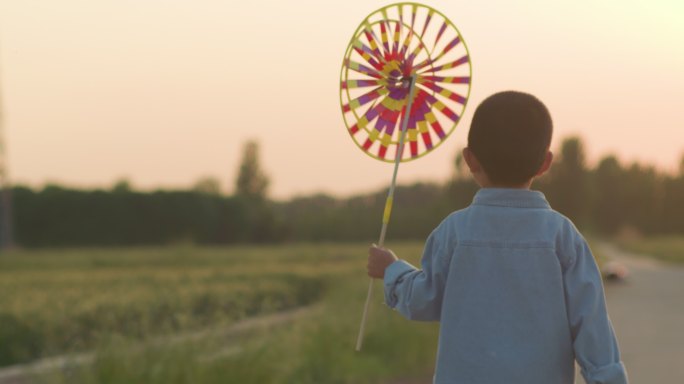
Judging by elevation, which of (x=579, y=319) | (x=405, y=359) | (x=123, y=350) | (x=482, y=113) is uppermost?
(x=482, y=113)

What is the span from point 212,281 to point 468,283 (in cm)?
990

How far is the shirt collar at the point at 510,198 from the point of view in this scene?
2449mm

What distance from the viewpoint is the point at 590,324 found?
7.72 ft

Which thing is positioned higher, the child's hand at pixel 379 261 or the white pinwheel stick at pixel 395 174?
the white pinwheel stick at pixel 395 174

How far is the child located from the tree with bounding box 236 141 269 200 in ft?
112

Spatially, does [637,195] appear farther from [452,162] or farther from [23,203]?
[23,203]

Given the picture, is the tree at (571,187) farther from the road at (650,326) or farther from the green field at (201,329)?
the green field at (201,329)

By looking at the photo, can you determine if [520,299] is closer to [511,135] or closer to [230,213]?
[511,135]

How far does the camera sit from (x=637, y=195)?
221 feet

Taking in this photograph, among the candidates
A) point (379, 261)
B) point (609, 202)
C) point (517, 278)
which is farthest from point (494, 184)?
point (609, 202)

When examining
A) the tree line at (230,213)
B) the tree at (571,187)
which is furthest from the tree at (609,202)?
the tree line at (230,213)

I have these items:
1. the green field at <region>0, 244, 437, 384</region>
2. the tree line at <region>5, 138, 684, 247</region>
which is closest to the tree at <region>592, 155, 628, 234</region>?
the tree line at <region>5, 138, 684, 247</region>

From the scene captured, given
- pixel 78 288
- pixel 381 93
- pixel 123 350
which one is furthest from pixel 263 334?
pixel 381 93

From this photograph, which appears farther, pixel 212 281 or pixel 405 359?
pixel 212 281
